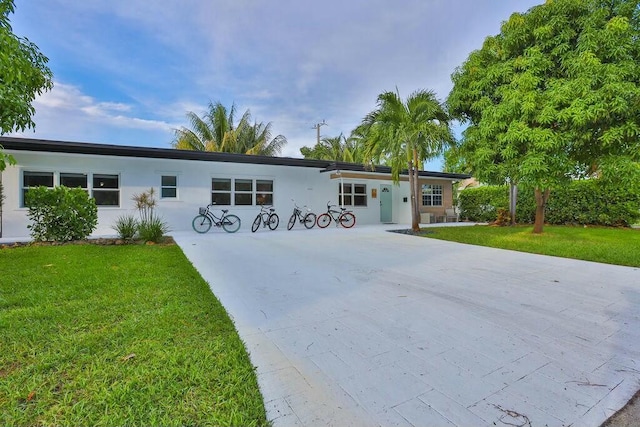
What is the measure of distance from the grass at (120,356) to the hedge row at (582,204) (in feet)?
33.7

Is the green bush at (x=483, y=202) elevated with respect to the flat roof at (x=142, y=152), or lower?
lower

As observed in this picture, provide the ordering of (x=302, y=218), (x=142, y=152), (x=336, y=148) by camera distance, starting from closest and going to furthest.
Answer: (x=142, y=152), (x=302, y=218), (x=336, y=148)

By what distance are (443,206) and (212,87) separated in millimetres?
13270

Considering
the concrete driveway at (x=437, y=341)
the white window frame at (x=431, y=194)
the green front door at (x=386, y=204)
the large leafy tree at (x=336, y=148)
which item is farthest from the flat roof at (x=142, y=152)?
the large leafy tree at (x=336, y=148)

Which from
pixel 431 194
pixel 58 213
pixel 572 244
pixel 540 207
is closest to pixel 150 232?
pixel 58 213

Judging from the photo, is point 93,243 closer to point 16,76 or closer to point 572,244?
Answer: point 16,76

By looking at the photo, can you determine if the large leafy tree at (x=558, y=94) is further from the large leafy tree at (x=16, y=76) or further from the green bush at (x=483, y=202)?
the large leafy tree at (x=16, y=76)

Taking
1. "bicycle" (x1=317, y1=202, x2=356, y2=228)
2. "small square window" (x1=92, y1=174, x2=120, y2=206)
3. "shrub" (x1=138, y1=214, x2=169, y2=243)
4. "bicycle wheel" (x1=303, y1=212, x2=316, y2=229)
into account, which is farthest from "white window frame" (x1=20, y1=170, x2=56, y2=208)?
"bicycle" (x1=317, y1=202, x2=356, y2=228)

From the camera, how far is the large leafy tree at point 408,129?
948cm

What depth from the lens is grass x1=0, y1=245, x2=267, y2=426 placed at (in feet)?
5.35

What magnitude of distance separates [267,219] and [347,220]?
11.1ft

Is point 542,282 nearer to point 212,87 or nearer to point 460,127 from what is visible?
point 460,127

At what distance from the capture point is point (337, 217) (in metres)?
13.2

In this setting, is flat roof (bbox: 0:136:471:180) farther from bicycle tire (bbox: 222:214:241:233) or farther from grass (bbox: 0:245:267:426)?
grass (bbox: 0:245:267:426)
